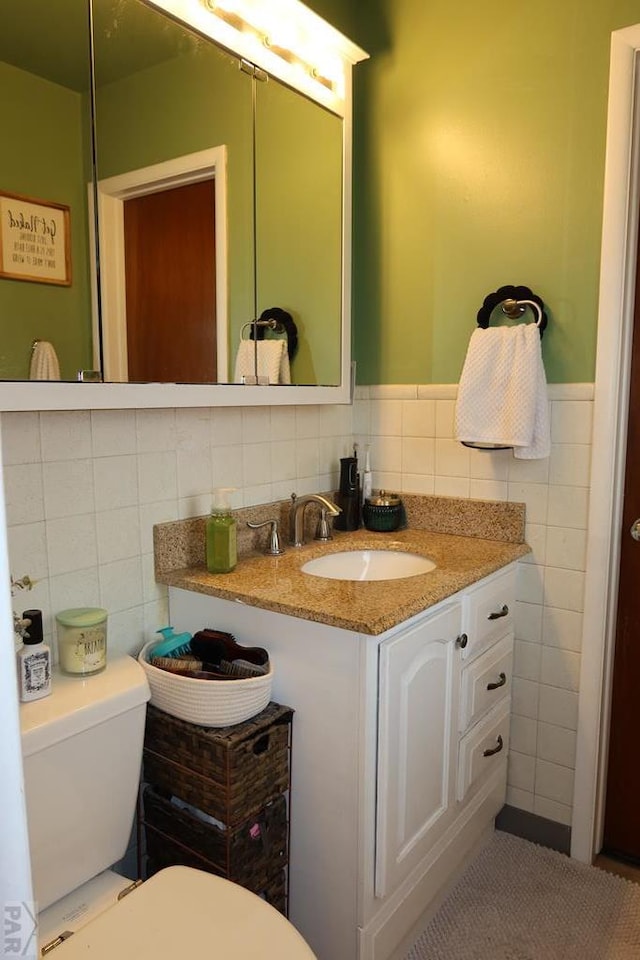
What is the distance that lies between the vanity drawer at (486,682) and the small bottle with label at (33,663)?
0.94 meters

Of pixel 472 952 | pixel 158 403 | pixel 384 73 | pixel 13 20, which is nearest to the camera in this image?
pixel 13 20

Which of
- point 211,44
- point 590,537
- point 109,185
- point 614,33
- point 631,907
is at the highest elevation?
point 614,33

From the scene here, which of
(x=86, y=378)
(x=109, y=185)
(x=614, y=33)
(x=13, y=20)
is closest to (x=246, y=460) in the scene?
(x=86, y=378)

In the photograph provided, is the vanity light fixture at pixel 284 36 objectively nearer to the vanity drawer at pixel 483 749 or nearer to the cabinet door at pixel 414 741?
the cabinet door at pixel 414 741

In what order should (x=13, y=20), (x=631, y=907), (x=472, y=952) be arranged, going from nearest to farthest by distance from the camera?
(x=13, y=20) < (x=472, y=952) < (x=631, y=907)

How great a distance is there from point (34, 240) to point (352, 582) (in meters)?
0.93

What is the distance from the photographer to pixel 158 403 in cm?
135

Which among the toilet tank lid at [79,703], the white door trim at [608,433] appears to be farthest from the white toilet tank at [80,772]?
the white door trim at [608,433]

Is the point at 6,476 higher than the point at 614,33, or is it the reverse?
the point at 614,33

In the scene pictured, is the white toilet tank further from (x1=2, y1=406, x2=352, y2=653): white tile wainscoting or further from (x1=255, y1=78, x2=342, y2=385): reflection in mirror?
(x1=255, y1=78, x2=342, y2=385): reflection in mirror

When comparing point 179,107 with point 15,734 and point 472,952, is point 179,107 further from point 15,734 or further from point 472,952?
point 472,952

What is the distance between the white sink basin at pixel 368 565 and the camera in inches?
71.7

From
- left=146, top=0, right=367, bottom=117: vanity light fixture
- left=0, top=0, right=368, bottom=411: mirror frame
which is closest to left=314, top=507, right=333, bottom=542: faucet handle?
left=0, top=0, right=368, bottom=411: mirror frame

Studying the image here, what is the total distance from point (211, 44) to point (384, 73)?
731 millimetres
